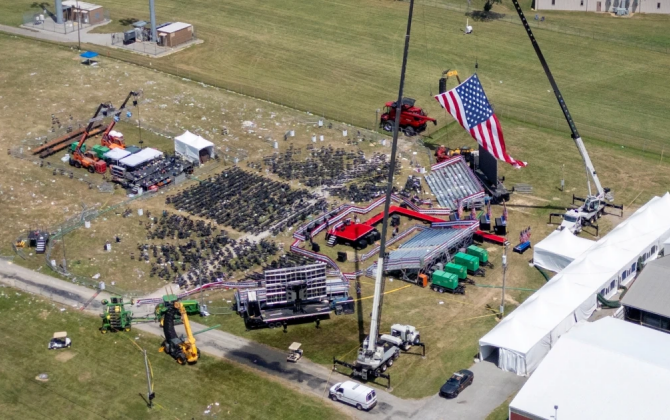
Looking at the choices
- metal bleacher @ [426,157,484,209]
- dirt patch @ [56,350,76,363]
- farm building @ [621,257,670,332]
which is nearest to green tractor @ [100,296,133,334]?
dirt patch @ [56,350,76,363]

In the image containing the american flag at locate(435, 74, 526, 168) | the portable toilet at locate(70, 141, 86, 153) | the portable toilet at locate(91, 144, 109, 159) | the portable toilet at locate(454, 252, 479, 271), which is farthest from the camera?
the portable toilet at locate(70, 141, 86, 153)

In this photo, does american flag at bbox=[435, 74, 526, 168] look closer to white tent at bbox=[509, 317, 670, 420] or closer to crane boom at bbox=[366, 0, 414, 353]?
crane boom at bbox=[366, 0, 414, 353]

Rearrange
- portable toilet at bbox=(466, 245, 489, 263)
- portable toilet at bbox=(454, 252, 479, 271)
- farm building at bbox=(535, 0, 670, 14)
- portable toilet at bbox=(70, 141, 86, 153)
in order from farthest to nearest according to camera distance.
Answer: farm building at bbox=(535, 0, 670, 14)
portable toilet at bbox=(70, 141, 86, 153)
portable toilet at bbox=(466, 245, 489, 263)
portable toilet at bbox=(454, 252, 479, 271)

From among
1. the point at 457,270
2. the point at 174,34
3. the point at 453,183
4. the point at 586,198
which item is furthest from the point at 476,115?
the point at 174,34

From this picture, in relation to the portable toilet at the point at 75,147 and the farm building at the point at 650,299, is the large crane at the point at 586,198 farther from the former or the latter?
the portable toilet at the point at 75,147

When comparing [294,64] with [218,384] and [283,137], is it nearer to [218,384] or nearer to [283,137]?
[283,137]

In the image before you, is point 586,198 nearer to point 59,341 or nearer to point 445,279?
point 445,279

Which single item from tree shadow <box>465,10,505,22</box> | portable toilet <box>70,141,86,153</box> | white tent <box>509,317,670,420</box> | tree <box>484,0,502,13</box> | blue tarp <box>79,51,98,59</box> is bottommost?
white tent <box>509,317,670,420</box>

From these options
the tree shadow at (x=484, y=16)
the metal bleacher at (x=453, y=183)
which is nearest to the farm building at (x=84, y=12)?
the tree shadow at (x=484, y=16)
